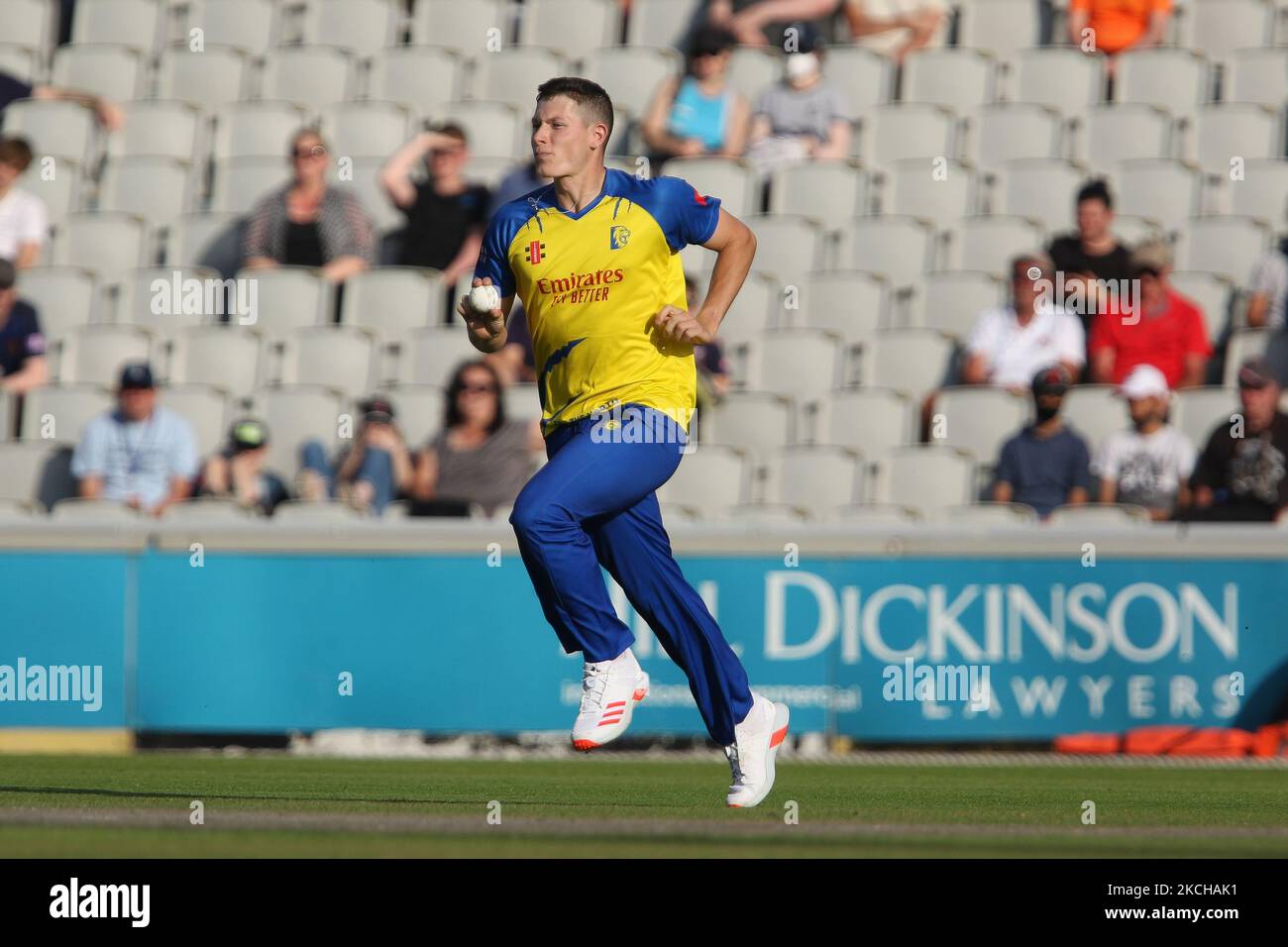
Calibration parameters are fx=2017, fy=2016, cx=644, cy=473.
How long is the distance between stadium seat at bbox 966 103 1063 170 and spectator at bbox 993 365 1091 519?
3309mm

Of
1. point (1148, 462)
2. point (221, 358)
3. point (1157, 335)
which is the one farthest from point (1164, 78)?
point (221, 358)

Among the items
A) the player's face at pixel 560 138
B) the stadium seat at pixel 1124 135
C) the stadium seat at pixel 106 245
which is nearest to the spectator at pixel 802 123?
the stadium seat at pixel 1124 135

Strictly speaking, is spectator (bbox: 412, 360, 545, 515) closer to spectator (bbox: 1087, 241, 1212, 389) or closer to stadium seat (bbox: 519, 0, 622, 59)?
spectator (bbox: 1087, 241, 1212, 389)

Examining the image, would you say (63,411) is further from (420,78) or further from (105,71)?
(420,78)

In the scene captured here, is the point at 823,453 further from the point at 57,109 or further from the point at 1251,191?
the point at 57,109

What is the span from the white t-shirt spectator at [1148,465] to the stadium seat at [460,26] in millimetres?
6859

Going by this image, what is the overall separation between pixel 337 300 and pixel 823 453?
4233mm

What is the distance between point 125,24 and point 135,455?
567cm

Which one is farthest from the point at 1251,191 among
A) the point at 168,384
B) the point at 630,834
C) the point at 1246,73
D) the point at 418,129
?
the point at 630,834

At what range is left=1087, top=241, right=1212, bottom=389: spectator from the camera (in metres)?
12.9

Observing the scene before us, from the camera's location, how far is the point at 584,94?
6695 millimetres

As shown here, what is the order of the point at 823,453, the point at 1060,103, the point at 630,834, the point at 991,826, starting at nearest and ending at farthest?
the point at 630,834
the point at 991,826
the point at 823,453
the point at 1060,103

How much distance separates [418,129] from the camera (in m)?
15.8

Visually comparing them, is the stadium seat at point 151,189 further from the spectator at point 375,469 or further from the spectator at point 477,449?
the spectator at point 477,449
